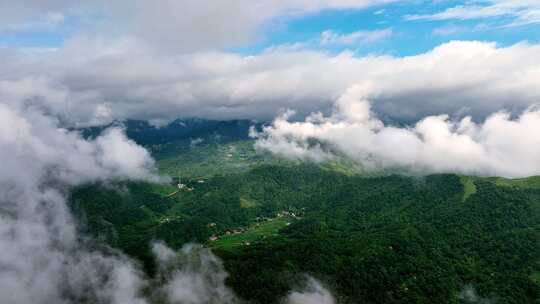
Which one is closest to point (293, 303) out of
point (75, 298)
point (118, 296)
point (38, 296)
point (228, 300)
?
point (228, 300)

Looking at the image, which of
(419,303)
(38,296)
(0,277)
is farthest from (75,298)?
(419,303)

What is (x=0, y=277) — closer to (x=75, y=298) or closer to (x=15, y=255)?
(x=15, y=255)

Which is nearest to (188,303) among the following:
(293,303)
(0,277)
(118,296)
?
(118,296)

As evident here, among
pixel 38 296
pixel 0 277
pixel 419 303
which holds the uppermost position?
pixel 0 277

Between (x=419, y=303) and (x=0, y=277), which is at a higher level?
(x=0, y=277)

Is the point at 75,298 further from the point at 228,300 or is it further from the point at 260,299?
the point at 260,299

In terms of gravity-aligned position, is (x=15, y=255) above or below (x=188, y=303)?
above

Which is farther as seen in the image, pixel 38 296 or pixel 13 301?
pixel 38 296

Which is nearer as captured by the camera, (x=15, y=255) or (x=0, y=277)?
(x=0, y=277)
